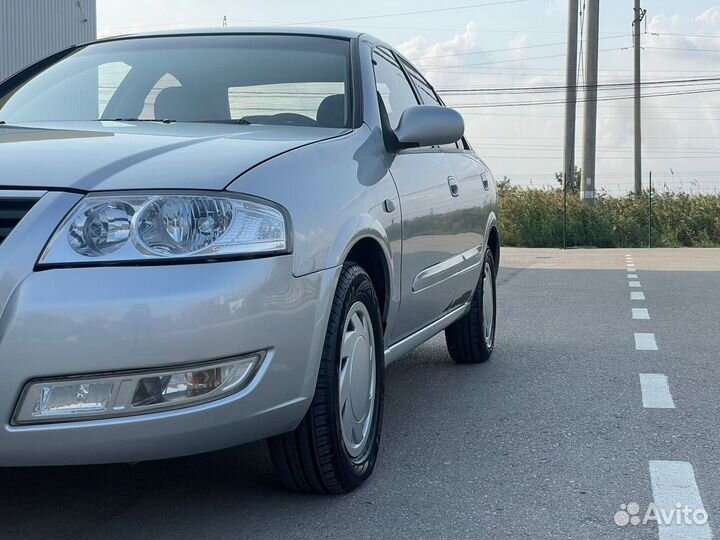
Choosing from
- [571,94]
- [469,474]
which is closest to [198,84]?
[469,474]

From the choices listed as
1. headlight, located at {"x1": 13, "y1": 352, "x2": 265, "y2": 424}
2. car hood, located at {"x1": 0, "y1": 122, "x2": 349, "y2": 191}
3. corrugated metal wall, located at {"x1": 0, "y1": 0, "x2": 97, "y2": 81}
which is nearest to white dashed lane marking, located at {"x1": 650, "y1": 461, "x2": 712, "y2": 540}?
headlight, located at {"x1": 13, "y1": 352, "x2": 265, "y2": 424}

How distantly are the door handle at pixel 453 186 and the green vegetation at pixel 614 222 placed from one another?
2715cm

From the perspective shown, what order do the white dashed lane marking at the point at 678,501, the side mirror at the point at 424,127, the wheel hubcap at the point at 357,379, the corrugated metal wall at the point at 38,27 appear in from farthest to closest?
1. the corrugated metal wall at the point at 38,27
2. the side mirror at the point at 424,127
3. the wheel hubcap at the point at 357,379
4. the white dashed lane marking at the point at 678,501

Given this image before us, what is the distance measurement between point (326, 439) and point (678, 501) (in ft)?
3.71

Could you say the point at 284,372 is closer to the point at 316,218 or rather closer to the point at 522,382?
the point at 316,218

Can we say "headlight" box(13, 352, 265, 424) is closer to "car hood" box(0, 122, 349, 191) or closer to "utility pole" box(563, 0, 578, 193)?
"car hood" box(0, 122, 349, 191)

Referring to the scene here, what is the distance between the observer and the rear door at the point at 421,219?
4.25m

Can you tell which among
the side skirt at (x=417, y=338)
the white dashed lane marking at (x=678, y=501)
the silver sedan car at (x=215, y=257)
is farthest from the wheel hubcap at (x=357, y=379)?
the white dashed lane marking at (x=678, y=501)

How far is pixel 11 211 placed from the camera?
285cm

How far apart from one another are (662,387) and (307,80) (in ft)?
7.95

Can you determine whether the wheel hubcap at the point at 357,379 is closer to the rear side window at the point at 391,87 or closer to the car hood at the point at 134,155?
the car hood at the point at 134,155

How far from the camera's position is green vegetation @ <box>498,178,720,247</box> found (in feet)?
105

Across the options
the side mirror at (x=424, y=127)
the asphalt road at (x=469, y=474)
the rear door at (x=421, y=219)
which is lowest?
the asphalt road at (x=469, y=474)

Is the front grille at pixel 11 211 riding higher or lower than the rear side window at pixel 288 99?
lower
